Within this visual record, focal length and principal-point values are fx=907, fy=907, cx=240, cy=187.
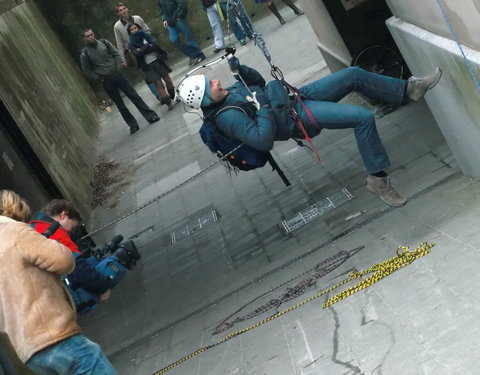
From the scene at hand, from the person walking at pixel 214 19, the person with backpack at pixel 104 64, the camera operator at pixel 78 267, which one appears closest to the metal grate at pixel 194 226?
the camera operator at pixel 78 267

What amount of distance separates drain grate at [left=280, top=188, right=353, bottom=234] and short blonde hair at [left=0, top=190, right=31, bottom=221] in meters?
3.53

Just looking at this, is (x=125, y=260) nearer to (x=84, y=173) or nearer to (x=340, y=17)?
(x=340, y=17)

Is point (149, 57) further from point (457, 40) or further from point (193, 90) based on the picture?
point (457, 40)

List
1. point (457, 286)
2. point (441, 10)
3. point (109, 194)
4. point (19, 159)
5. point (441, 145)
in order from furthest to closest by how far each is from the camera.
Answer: point (109, 194), point (19, 159), point (441, 145), point (441, 10), point (457, 286)

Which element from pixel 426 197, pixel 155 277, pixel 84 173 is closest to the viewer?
pixel 426 197

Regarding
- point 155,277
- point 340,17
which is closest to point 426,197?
point 155,277

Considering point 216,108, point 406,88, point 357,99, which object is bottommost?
point 357,99

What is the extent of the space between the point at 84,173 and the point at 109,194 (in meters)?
1.08

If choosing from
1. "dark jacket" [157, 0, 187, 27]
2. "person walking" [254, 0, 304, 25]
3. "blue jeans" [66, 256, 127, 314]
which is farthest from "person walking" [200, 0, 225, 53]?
"blue jeans" [66, 256, 127, 314]

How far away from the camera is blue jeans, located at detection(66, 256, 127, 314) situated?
21.7 ft

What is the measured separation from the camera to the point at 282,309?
662 centimetres

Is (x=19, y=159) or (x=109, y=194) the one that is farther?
(x=109, y=194)

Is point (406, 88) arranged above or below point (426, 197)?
above

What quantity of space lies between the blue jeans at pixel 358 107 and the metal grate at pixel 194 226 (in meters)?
2.67
